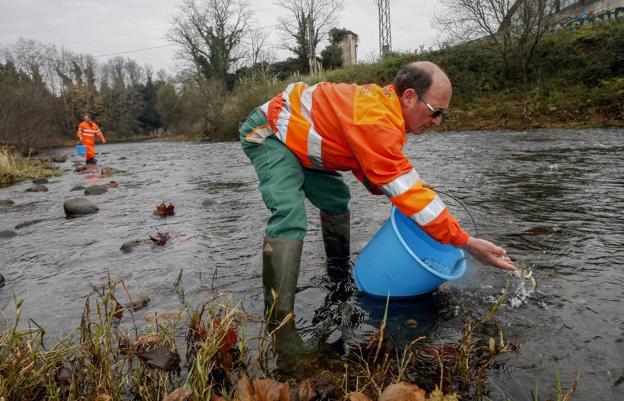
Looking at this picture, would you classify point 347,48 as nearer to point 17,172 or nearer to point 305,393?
point 17,172

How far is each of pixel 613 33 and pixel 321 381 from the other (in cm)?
2095

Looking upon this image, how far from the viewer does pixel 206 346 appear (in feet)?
5.84

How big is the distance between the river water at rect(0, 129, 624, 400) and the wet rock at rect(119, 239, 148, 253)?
108 mm

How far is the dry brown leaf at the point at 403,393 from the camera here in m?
1.54

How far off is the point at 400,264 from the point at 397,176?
64cm

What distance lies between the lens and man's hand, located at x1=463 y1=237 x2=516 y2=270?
229 centimetres

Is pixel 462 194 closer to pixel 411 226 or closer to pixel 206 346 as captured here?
pixel 411 226

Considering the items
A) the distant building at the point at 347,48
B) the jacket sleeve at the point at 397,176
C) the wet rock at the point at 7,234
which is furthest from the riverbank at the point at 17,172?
the distant building at the point at 347,48

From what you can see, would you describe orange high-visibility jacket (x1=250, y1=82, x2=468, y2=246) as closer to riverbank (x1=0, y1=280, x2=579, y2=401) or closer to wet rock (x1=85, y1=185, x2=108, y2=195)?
riverbank (x1=0, y1=280, x2=579, y2=401)

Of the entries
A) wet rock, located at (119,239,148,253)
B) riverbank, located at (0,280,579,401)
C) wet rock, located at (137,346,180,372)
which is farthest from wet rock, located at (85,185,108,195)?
wet rock, located at (137,346,180,372)

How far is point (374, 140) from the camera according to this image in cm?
223

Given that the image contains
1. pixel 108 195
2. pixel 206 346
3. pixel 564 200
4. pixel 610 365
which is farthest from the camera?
pixel 108 195

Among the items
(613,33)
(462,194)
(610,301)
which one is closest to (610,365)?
(610,301)

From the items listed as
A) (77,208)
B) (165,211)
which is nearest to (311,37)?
(77,208)
